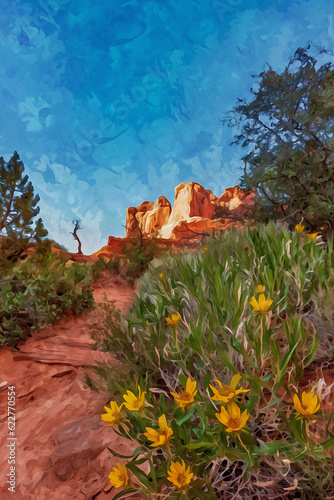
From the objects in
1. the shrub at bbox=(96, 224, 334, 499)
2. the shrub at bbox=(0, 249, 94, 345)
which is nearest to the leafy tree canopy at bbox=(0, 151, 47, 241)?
the shrub at bbox=(0, 249, 94, 345)

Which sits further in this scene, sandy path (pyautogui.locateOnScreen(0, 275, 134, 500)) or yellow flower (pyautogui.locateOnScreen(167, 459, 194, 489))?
sandy path (pyautogui.locateOnScreen(0, 275, 134, 500))

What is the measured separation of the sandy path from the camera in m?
1.82

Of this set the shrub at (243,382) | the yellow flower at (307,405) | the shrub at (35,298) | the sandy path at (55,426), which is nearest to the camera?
the yellow flower at (307,405)

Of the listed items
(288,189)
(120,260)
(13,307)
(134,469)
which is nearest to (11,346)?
(13,307)

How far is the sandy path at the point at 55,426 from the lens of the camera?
71.6 inches

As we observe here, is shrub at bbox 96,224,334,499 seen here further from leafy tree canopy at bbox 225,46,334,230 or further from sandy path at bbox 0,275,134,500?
leafy tree canopy at bbox 225,46,334,230

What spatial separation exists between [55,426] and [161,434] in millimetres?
1490

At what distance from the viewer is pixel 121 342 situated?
2.40 m

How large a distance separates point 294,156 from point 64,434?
6.39 metres

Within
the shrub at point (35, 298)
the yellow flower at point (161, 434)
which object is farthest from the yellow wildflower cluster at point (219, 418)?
the shrub at point (35, 298)

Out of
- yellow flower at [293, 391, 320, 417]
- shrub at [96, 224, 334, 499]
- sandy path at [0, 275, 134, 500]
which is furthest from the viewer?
sandy path at [0, 275, 134, 500]

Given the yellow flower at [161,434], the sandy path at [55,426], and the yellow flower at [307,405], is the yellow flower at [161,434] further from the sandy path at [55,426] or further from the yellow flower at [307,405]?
the sandy path at [55,426]

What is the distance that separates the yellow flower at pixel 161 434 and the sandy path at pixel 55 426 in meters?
0.64

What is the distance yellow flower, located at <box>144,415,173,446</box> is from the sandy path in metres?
0.64
